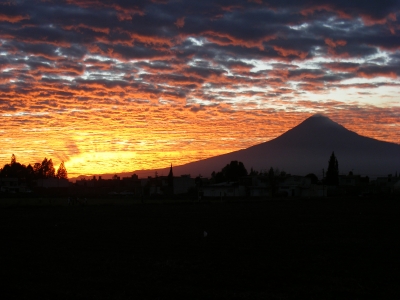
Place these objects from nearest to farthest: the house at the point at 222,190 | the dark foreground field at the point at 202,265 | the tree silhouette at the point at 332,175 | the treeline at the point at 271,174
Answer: the dark foreground field at the point at 202,265, the house at the point at 222,190, the treeline at the point at 271,174, the tree silhouette at the point at 332,175

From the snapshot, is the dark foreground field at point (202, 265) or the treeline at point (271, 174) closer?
the dark foreground field at point (202, 265)

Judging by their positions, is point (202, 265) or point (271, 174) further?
point (271, 174)

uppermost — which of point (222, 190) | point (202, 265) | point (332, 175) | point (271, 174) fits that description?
point (271, 174)

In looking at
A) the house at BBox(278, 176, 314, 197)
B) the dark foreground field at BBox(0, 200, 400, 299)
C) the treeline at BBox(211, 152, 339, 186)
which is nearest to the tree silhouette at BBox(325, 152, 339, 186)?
the treeline at BBox(211, 152, 339, 186)

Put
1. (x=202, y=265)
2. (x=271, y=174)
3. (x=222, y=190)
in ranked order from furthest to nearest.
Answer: (x=271, y=174) → (x=222, y=190) → (x=202, y=265)

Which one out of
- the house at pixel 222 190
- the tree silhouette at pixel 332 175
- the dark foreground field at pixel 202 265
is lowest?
the dark foreground field at pixel 202 265

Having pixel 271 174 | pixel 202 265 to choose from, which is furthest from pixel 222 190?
pixel 202 265

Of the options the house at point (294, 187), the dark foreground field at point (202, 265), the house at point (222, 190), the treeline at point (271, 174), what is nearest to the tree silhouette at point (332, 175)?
the treeline at point (271, 174)

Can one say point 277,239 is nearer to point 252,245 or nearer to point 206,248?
point 252,245

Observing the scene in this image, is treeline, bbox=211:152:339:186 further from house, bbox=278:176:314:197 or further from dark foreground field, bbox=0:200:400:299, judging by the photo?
dark foreground field, bbox=0:200:400:299

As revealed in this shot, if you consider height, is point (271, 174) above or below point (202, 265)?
above

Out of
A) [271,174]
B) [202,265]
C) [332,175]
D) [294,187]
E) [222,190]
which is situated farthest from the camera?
[271,174]

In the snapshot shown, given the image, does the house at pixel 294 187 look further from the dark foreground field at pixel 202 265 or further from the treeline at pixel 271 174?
the dark foreground field at pixel 202 265

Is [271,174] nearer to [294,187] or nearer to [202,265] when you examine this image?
[294,187]
